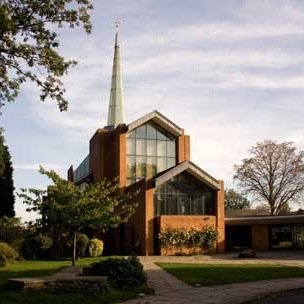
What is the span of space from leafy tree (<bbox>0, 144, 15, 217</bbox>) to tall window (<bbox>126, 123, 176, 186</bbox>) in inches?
389

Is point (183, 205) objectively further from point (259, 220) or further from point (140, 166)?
point (259, 220)

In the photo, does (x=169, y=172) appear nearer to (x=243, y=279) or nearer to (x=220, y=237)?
(x=220, y=237)

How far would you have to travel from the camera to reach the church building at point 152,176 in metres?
47.2

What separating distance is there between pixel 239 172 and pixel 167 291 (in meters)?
55.9

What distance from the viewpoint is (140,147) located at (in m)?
53.4

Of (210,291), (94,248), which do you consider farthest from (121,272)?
(94,248)

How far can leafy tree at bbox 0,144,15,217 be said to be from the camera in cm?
4916

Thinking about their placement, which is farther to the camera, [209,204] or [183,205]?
[209,204]

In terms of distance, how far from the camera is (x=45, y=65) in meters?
16.5

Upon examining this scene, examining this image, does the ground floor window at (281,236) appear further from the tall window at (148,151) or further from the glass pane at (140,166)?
the glass pane at (140,166)

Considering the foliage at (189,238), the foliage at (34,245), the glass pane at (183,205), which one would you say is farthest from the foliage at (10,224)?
the glass pane at (183,205)

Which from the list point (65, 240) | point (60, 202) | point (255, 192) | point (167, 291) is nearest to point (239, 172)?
point (255, 192)

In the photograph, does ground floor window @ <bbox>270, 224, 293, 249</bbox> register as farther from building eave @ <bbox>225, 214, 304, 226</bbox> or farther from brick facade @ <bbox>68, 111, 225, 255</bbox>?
brick facade @ <bbox>68, 111, 225, 255</bbox>

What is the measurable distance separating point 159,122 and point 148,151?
8.89ft
